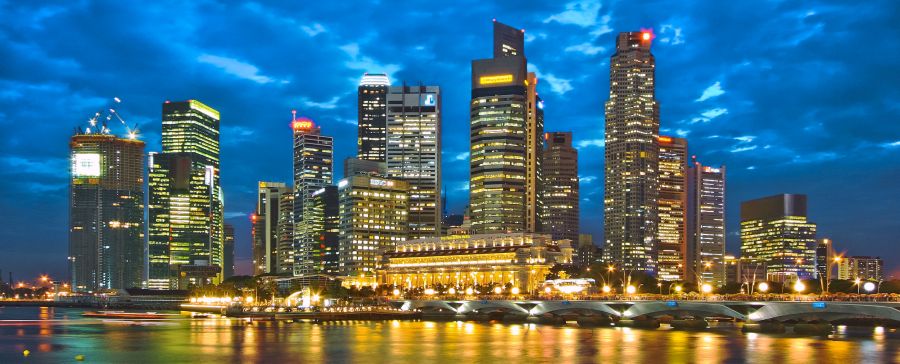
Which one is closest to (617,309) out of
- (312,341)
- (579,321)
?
(579,321)

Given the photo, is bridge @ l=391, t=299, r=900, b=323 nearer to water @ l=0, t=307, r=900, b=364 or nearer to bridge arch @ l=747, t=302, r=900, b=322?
bridge arch @ l=747, t=302, r=900, b=322

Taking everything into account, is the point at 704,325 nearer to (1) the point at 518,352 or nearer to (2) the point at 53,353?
(1) the point at 518,352

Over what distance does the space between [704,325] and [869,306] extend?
40063 mm

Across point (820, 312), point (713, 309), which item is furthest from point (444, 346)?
point (820, 312)

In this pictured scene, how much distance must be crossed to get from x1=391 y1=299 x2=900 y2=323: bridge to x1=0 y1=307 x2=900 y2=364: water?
355 cm

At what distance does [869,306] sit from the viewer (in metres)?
116

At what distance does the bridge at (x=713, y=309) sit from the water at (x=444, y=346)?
11.7 ft

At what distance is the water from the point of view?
94188mm

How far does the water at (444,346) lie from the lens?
94.2m

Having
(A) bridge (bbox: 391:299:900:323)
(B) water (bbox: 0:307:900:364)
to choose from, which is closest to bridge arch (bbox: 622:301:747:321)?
(A) bridge (bbox: 391:299:900:323)

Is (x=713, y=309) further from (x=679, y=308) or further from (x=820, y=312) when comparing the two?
(x=820, y=312)

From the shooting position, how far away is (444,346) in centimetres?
11138

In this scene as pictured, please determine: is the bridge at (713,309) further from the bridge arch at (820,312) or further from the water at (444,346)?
the water at (444,346)

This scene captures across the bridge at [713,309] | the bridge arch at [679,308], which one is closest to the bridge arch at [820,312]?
the bridge at [713,309]
